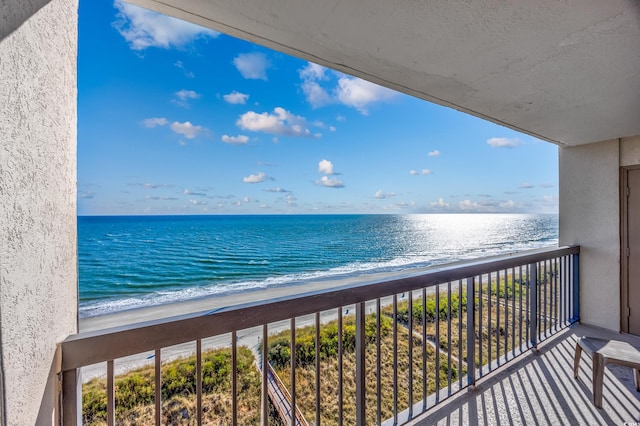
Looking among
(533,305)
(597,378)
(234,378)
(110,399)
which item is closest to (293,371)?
(234,378)

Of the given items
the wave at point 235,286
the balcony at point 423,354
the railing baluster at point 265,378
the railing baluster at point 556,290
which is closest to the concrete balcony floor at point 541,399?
the balcony at point 423,354

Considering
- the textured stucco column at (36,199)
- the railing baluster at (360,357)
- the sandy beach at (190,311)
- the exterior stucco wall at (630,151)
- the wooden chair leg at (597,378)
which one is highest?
the exterior stucco wall at (630,151)

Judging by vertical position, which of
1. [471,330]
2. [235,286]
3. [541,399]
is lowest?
[235,286]

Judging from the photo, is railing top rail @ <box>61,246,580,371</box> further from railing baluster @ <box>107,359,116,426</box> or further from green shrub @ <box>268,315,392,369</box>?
green shrub @ <box>268,315,392,369</box>

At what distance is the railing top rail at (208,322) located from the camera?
0.96 m

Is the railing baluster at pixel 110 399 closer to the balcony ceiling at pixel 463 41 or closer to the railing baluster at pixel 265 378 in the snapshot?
the railing baluster at pixel 265 378

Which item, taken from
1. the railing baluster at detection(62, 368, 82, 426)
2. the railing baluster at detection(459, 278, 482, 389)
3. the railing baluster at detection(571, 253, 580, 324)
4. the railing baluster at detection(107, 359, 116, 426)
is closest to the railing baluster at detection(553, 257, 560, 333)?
the railing baluster at detection(571, 253, 580, 324)

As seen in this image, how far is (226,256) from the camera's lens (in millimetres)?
21922

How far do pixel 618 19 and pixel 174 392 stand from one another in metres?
7.63

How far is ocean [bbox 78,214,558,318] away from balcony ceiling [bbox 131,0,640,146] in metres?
10.8

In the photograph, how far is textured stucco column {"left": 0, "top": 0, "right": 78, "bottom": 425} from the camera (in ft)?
2.20

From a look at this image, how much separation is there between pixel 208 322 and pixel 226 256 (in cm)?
2205

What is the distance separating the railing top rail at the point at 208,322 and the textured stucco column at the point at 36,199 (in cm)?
8

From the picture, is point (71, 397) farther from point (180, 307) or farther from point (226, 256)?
point (226, 256)
